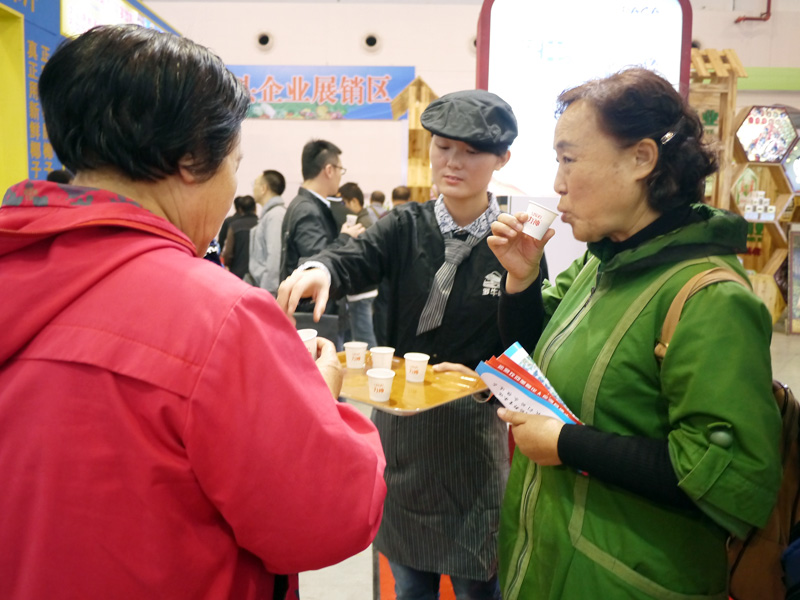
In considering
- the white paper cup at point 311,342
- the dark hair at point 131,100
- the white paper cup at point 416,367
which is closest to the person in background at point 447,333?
the white paper cup at point 416,367

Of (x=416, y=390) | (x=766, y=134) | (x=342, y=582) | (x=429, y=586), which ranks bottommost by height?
(x=342, y=582)

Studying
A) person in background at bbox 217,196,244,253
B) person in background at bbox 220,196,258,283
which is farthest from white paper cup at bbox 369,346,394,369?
person in background at bbox 217,196,244,253

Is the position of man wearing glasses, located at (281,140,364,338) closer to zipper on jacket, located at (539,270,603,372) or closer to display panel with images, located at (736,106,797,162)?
zipper on jacket, located at (539,270,603,372)

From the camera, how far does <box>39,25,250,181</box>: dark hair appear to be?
2.80 feet

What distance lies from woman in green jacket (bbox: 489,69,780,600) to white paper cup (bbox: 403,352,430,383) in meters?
0.40

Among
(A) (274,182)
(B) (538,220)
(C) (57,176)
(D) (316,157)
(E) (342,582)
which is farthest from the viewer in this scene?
(A) (274,182)

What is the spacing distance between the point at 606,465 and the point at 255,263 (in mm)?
4549

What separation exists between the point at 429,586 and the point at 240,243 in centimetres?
463

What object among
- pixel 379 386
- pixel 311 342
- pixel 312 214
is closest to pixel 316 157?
pixel 312 214

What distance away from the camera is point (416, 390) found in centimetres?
172

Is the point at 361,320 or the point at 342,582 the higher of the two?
the point at 361,320

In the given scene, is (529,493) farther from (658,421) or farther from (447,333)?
(447,333)

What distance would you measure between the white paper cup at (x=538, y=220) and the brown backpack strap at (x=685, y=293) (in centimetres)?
45

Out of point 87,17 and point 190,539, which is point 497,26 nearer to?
point 190,539
